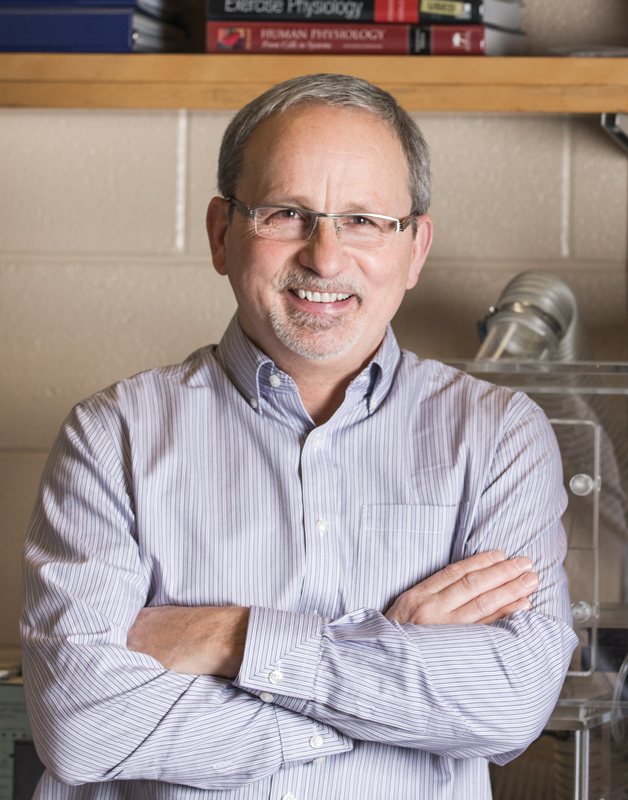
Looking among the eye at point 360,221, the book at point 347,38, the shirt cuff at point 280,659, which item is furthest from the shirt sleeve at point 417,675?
the book at point 347,38

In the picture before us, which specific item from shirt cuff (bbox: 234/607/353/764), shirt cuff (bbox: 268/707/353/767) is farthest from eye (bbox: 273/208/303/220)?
shirt cuff (bbox: 268/707/353/767)

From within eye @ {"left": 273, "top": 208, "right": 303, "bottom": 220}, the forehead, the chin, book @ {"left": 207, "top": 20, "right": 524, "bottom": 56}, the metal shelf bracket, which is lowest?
the chin

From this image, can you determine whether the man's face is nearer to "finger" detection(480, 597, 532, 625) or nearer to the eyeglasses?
the eyeglasses

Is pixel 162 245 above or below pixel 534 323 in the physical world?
above

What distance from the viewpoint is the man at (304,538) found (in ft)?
3.14

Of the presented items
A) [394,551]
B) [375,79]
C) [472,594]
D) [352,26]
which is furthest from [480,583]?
[352,26]

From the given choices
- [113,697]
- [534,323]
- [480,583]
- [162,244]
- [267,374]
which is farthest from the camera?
[162,244]

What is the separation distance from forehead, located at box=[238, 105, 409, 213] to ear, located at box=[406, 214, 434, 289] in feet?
0.36

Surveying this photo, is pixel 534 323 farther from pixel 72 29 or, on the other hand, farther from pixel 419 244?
pixel 72 29

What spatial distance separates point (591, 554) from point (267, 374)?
1.94 feet

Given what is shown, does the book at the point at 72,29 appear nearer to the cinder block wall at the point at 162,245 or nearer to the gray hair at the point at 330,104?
the cinder block wall at the point at 162,245

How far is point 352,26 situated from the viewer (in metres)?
1.53

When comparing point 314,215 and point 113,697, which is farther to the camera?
point 314,215

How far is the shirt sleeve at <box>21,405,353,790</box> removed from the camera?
943mm
